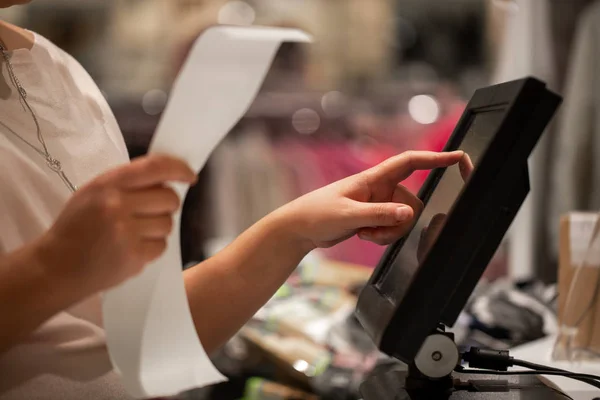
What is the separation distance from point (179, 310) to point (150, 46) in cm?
212

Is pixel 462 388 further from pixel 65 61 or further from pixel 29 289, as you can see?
pixel 65 61

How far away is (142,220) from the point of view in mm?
472

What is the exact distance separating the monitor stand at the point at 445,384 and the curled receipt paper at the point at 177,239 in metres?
0.22

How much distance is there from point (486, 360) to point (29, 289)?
1.63ft

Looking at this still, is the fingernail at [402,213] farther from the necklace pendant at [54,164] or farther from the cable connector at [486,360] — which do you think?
the necklace pendant at [54,164]

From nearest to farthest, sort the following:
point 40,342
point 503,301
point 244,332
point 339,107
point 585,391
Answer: point 40,342 < point 585,391 < point 503,301 < point 244,332 < point 339,107

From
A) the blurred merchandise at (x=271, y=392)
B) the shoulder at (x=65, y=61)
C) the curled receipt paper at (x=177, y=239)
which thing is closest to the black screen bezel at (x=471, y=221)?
the curled receipt paper at (x=177, y=239)

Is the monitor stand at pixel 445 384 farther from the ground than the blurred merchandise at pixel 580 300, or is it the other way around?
the blurred merchandise at pixel 580 300

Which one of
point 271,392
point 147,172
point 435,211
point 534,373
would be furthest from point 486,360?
point 271,392

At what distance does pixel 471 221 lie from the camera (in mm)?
569

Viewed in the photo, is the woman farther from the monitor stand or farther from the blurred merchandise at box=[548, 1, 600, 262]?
the blurred merchandise at box=[548, 1, 600, 262]

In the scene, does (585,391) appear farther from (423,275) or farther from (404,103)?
(404,103)

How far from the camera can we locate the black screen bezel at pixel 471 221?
554 mm

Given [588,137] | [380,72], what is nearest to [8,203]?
[588,137]
